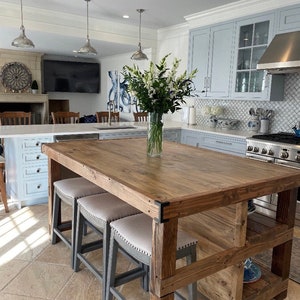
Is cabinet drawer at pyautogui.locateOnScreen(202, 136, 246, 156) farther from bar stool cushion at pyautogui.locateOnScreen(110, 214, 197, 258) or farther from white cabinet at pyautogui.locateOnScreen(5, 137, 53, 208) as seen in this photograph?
bar stool cushion at pyautogui.locateOnScreen(110, 214, 197, 258)

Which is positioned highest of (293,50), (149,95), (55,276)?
(293,50)

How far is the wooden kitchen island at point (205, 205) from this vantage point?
1.38 meters

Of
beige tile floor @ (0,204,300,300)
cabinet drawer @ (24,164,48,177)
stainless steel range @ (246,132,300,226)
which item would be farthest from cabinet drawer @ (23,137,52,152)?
stainless steel range @ (246,132,300,226)

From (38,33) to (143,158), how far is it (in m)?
3.95

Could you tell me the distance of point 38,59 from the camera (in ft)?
27.3

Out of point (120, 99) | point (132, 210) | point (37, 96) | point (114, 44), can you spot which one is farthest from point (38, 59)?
point (132, 210)

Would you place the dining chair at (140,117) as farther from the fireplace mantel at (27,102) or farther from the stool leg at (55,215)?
the fireplace mantel at (27,102)

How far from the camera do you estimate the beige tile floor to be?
2.11m

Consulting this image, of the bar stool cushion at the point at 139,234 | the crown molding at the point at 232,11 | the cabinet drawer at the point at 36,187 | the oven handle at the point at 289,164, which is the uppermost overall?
the crown molding at the point at 232,11

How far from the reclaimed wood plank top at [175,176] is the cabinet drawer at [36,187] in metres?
1.29

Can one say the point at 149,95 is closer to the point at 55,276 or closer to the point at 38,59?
the point at 55,276

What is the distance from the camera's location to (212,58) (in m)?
4.56

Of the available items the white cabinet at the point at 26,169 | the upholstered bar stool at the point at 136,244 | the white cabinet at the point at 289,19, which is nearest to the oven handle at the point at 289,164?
the white cabinet at the point at 289,19

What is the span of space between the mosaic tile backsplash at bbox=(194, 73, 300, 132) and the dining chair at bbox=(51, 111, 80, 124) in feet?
7.94
